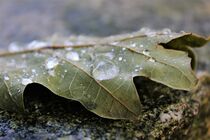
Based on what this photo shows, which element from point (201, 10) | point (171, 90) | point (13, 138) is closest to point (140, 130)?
point (171, 90)

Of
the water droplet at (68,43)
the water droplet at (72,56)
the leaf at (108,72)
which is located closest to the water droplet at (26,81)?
the leaf at (108,72)

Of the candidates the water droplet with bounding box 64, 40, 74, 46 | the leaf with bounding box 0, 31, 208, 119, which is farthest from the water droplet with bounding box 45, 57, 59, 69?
the water droplet with bounding box 64, 40, 74, 46

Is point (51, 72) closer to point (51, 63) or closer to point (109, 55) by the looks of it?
point (51, 63)

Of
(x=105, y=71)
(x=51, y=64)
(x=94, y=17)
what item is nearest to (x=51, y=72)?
(x=51, y=64)

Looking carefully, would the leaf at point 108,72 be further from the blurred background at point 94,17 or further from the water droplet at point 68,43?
the blurred background at point 94,17

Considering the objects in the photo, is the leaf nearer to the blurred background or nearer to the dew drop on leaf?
the dew drop on leaf

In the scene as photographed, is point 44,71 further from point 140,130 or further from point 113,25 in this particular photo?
point 113,25
